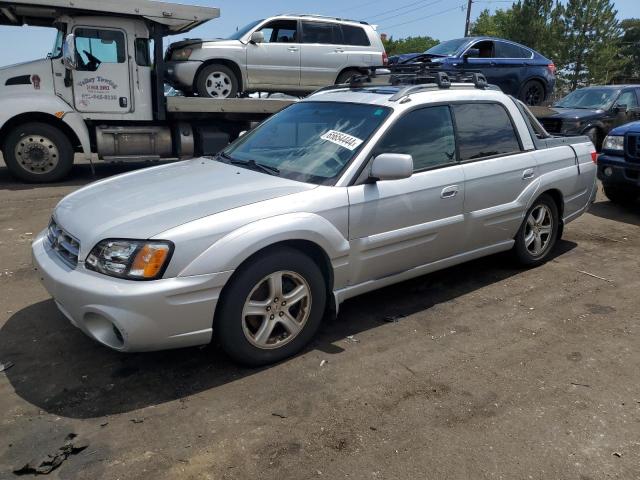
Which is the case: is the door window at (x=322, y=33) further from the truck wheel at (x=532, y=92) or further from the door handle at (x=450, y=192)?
the door handle at (x=450, y=192)

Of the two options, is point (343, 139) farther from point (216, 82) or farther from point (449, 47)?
point (449, 47)

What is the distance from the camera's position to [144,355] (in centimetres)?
343

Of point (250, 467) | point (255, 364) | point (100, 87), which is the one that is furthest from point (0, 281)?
point (100, 87)

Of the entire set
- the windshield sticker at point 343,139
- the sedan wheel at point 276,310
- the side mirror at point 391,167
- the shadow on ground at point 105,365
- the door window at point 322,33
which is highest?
the door window at point 322,33

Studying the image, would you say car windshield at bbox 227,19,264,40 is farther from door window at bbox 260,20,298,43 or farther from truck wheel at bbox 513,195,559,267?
truck wheel at bbox 513,195,559,267

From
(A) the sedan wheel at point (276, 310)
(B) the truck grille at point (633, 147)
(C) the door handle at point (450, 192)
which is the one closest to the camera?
(A) the sedan wheel at point (276, 310)

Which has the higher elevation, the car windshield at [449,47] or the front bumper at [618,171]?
the car windshield at [449,47]

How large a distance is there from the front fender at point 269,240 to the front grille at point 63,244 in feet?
2.30

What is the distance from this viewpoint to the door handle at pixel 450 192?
157 inches

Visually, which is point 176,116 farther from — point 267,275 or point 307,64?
point 267,275

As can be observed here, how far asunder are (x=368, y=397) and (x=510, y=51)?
1165 centimetres

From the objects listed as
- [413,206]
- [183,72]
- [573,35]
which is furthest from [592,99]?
[573,35]

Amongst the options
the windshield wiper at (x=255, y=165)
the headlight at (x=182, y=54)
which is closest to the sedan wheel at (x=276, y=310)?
the windshield wiper at (x=255, y=165)

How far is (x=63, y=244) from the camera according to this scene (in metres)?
3.25
